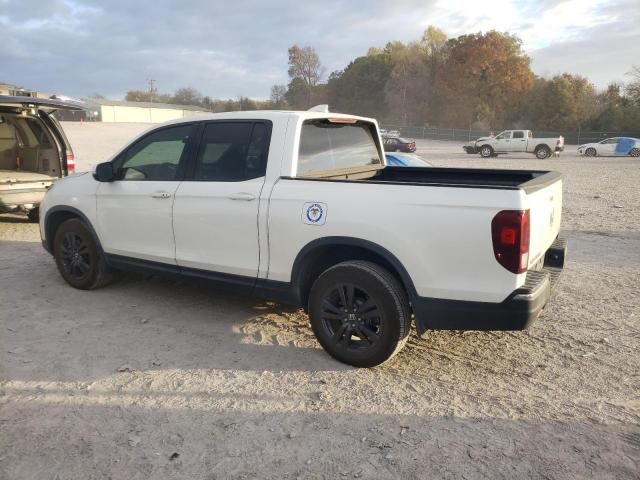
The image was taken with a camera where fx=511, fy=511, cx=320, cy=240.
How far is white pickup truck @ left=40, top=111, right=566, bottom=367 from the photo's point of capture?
3.23 meters

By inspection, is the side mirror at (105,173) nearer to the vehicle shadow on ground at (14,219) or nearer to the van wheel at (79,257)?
the van wheel at (79,257)

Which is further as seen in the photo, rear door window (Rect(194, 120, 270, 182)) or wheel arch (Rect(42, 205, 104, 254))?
wheel arch (Rect(42, 205, 104, 254))

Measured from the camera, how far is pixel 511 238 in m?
3.08

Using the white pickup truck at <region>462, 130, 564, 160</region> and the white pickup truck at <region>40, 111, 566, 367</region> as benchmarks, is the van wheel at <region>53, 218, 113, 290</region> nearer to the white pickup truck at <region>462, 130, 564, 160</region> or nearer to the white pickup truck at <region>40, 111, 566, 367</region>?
the white pickup truck at <region>40, 111, 566, 367</region>

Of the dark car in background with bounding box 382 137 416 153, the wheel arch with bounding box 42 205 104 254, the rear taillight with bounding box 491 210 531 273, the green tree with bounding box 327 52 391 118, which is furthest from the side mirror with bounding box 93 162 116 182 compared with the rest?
the green tree with bounding box 327 52 391 118

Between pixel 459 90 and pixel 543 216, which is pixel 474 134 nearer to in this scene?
pixel 459 90

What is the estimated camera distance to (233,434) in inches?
118

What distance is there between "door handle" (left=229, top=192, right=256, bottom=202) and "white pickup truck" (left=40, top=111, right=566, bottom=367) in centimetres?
1

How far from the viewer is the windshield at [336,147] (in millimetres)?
4234

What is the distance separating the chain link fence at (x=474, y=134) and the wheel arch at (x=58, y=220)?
5339 cm

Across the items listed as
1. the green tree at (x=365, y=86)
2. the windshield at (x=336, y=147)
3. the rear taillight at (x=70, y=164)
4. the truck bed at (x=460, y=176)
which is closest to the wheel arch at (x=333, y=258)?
the truck bed at (x=460, y=176)

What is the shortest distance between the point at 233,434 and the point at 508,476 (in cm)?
153

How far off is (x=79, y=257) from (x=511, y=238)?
14.6 ft

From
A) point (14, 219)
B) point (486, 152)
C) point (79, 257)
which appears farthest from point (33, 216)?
point (486, 152)
